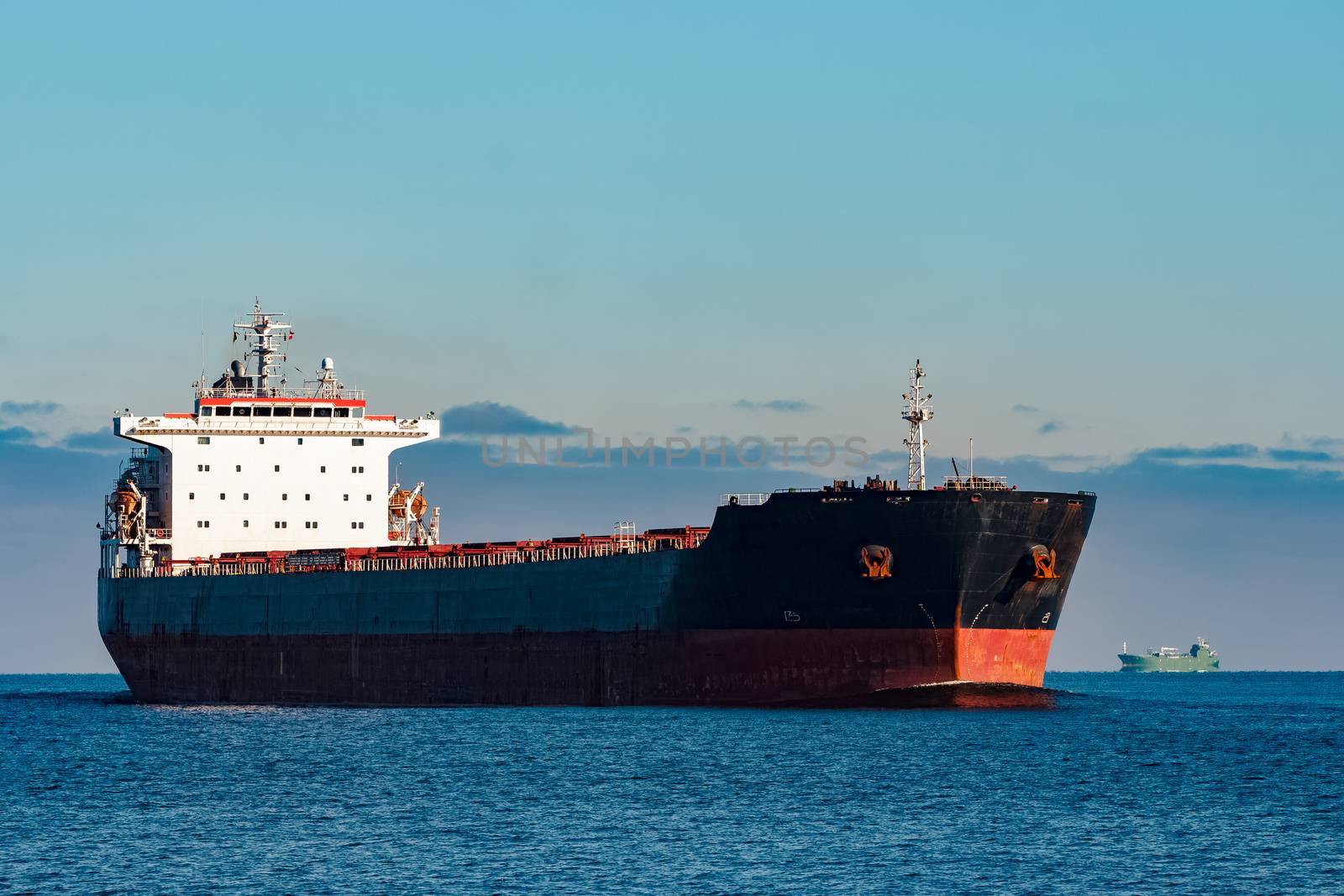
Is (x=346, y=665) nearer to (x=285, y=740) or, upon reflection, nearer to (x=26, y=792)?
(x=285, y=740)

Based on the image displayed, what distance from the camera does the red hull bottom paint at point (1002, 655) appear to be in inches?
1566

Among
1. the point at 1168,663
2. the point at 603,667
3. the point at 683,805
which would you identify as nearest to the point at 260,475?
the point at 603,667

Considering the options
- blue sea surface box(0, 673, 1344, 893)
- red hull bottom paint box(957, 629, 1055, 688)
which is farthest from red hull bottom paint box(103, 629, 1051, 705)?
blue sea surface box(0, 673, 1344, 893)

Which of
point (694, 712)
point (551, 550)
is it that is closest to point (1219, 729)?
point (694, 712)

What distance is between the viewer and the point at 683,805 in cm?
3000

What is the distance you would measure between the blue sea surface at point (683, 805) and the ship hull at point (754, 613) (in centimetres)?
109

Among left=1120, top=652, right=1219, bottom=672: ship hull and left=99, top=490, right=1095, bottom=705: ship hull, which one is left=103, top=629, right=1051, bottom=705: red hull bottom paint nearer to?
left=99, top=490, right=1095, bottom=705: ship hull

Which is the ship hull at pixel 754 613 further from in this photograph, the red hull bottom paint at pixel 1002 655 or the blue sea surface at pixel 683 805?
the blue sea surface at pixel 683 805

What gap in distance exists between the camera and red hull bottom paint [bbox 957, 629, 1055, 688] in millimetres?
39781

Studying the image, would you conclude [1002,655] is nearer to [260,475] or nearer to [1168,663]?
[260,475]

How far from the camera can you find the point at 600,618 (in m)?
44.7

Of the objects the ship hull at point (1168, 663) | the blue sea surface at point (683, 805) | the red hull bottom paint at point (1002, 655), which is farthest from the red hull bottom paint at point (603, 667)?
the ship hull at point (1168, 663)

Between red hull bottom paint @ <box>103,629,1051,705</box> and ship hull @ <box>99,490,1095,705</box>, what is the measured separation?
5 cm

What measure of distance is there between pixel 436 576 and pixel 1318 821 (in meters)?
26.2
